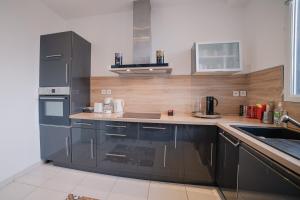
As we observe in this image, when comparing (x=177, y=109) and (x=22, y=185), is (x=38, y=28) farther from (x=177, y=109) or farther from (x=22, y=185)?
(x=177, y=109)

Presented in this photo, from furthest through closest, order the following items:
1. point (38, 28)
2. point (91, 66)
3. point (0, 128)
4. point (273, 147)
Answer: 1. point (91, 66)
2. point (38, 28)
3. point (0, 128)
4. point (273, 147)

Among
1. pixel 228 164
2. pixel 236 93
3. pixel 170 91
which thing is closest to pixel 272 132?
pixel 228 164

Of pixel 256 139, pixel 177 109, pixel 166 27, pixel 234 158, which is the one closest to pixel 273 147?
pixel 256 139

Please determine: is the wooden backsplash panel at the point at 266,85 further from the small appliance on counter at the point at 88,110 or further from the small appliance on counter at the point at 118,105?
the small appliance on counter at the point at 88,110

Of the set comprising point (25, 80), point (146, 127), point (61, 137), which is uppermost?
point (25, 80)

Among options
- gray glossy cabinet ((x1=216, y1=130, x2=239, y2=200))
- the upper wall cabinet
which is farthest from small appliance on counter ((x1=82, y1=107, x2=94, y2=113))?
gray glossy cabinet ((x1=216, y1=130, x2=239, y2=200))

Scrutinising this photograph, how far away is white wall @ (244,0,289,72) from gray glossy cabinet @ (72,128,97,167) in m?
2.44

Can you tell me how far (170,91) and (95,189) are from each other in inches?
68.4

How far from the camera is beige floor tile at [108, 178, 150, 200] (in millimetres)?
1638

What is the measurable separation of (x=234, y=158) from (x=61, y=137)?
2299 millimetres

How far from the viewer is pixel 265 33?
1810mm

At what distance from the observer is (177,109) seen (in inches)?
94.3

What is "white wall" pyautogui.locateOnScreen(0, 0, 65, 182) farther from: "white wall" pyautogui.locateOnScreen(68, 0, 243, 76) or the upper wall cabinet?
the upper wall cabinet

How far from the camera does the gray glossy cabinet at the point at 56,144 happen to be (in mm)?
2152
